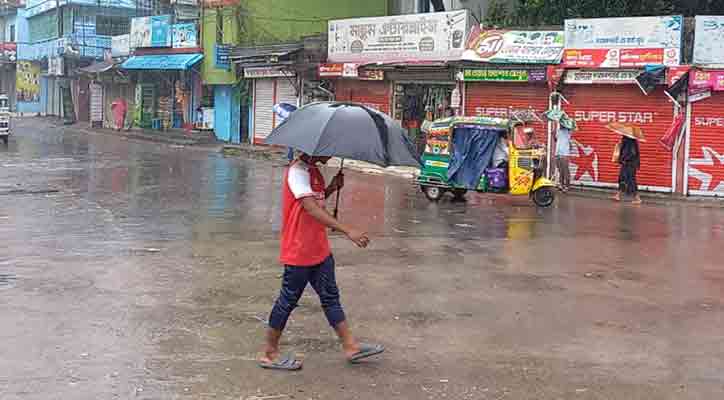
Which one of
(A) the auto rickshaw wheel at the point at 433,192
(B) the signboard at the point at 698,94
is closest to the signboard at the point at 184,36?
(A) the auto rickshaw wheel at the point at 433,192

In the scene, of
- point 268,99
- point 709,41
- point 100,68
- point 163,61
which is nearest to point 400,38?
point 268,99

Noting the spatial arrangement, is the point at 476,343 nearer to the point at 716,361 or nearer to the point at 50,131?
the point at 716,361

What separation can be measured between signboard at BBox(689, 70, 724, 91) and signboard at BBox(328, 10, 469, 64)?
6.86m

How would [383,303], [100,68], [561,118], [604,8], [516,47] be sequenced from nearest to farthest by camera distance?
[383,303] < [561,118] < [516,47] < [604,8] < [100,68]

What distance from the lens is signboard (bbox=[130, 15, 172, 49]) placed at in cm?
3778

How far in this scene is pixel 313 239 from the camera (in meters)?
5.91

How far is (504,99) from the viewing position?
21625 mm

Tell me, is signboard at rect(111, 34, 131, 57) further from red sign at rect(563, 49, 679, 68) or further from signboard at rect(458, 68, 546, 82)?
red sign at rect(563, 49, 679, 68)

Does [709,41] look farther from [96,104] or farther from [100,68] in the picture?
[96,104]

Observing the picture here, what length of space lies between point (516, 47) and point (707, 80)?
15.5 feet

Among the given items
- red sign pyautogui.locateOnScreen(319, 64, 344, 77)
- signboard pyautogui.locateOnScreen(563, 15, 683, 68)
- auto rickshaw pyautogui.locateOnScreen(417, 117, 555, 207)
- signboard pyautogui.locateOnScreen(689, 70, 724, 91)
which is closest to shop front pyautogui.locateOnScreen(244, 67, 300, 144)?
red sign pyautogui.locateOnScreen(319, 64, 344, 77)

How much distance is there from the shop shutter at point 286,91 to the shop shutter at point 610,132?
1186 cm

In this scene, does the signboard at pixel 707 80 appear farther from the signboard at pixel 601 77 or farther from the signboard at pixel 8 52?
the signboard at pixel 8 52

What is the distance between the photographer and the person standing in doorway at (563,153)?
18.7m
